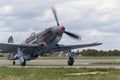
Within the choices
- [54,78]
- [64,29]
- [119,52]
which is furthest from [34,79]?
[119,52]

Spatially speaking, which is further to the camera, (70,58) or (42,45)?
(70,58)

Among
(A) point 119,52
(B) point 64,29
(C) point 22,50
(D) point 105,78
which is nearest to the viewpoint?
(D) point 105,78

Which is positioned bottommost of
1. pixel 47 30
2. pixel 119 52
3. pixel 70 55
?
pixel 119 52

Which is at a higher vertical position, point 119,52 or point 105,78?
point 105,78

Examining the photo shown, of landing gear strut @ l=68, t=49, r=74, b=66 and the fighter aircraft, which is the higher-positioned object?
the fighter aircraft

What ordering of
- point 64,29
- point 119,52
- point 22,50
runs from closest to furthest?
point 64,29
point 22,50
point 119,52

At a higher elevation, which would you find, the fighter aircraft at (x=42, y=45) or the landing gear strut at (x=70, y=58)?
the fighter aircraft at (x=42, y=45)

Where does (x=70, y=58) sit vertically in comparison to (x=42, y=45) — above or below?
below

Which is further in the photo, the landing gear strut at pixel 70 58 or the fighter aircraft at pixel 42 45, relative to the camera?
the landing gear strut at pixel 70 58

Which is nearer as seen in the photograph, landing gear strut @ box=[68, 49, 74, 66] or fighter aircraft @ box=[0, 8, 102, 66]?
fighter aircraft @ box=[0, 8, 102, 66]

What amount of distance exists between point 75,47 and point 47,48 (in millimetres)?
4121

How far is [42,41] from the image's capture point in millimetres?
45594

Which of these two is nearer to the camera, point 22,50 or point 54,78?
point 54,78

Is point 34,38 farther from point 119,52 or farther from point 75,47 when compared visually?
point 119,52
